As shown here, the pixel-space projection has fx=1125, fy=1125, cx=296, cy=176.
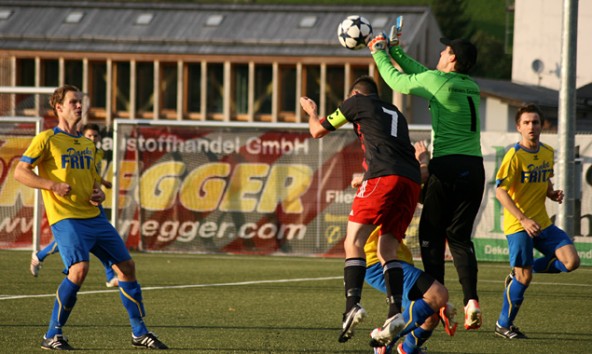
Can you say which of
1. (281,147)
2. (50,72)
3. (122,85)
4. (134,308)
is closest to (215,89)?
(122,85)

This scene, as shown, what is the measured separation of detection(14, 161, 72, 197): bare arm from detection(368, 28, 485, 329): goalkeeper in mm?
2641

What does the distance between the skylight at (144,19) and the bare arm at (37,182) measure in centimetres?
4349

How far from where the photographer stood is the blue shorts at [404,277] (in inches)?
330

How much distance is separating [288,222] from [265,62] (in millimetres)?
30682

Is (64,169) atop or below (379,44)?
below

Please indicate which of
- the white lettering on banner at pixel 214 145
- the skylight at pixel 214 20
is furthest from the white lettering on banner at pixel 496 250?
the skylight at pixel 214 20

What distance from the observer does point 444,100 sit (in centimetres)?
863

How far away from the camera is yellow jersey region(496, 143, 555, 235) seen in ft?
34.9

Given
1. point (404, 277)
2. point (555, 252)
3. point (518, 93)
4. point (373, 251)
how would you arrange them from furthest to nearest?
point (518, 93) → point (555, 252) → point (373, 251) → point (404, 277)

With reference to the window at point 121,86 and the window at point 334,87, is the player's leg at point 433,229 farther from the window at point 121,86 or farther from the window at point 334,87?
the window at point 121,86

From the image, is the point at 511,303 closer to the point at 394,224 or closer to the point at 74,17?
the point at 394,224

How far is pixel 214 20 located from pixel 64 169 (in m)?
43.1

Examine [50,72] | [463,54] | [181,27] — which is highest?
[181,27]

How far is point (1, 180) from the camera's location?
21.4m
